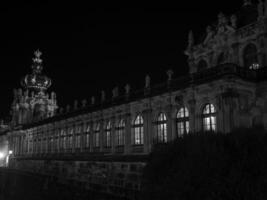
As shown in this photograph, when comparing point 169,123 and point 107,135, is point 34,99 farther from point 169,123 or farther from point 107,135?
point 169,123

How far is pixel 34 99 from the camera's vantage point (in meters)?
75.2

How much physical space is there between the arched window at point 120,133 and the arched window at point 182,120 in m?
8.48

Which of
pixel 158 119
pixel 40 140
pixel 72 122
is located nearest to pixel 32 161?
pixel 40 140

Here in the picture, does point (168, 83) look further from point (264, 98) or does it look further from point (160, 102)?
point (264, 98)

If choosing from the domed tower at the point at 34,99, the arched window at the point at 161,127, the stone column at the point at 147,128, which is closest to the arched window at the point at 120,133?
the stone column at the point at 147,128

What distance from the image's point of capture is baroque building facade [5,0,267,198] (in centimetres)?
2734

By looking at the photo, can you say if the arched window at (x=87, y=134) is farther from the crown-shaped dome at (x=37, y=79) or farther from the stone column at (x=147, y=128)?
the crown-shaped dome at (x=37, y=79)

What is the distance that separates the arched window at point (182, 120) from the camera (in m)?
30.5

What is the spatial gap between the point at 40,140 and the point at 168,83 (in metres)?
36.7

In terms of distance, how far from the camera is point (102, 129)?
41094 mm

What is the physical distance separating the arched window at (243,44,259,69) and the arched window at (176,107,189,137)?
822 cm

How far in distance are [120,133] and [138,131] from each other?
3395 millimetres

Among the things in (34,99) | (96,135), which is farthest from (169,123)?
(34,99)

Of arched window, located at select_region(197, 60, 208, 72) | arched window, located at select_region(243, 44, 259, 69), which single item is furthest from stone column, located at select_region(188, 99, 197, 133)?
arched window, located at select_region(197, 60, 208, 72)
